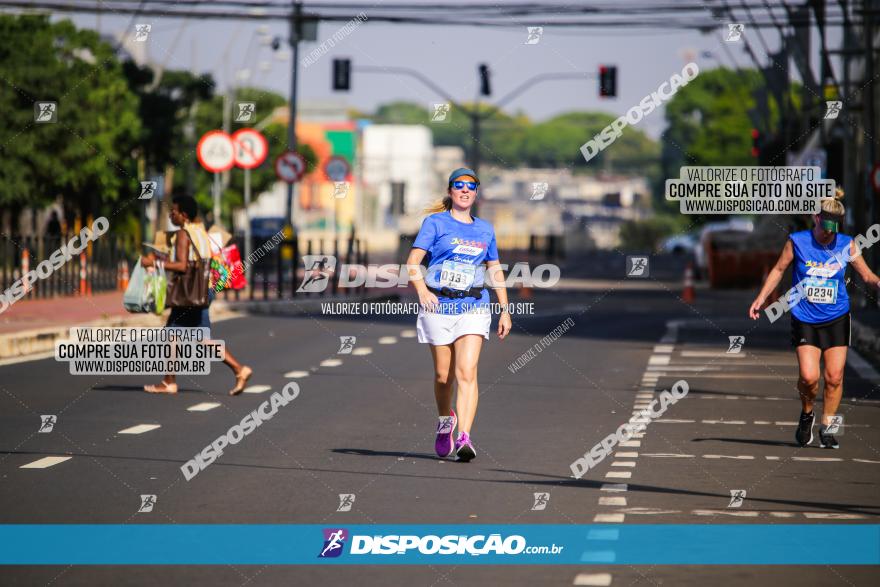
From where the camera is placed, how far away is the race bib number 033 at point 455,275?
1185 cm

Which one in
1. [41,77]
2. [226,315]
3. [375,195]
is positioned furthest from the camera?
[375,195]

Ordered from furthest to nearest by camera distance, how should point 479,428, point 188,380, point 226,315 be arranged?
point 226,315, point 188,380, point 479,428

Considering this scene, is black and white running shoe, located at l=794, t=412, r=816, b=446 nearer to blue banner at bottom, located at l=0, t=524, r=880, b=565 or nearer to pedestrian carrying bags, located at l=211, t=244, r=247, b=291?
blue banner at bottom, located at l=0, t=524, r=880, b=565

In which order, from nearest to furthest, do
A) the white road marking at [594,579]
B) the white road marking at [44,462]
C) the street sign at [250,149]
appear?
1. the white road marking at [594,579]
2. the white road marking at [44,462]
3. the street sign at [250,149]

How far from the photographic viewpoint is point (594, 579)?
25.6ft

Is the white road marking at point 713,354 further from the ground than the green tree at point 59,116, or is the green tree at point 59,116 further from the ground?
the green tree at point 59,116

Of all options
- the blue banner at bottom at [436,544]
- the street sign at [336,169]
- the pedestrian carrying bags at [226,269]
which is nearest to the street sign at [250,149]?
the street sign at [336,169]

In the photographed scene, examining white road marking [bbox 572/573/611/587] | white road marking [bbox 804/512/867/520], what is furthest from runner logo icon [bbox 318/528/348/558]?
white road marking [bbox 804/512/867/520]

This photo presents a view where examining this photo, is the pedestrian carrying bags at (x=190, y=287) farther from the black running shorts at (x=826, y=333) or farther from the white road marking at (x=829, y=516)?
the white road marking at (x=829, y=516)

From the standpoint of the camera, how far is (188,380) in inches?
738

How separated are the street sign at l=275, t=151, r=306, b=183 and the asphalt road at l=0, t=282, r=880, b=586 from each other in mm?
15921

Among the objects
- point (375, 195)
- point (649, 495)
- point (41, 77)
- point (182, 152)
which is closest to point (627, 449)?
point (649, 495)

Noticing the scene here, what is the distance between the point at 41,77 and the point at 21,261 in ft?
70.1

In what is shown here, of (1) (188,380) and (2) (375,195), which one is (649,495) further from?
(2) (375,195)
